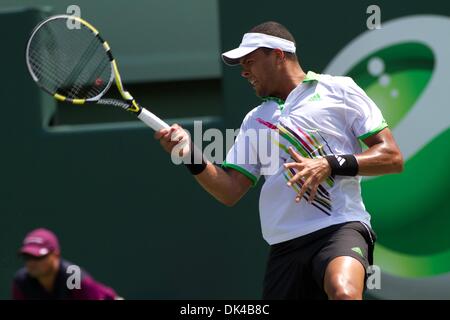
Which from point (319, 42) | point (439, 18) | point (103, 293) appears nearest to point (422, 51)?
point (439, 18)

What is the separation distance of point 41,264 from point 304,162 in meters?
1.77

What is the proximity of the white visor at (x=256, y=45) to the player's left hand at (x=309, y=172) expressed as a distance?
59 cm

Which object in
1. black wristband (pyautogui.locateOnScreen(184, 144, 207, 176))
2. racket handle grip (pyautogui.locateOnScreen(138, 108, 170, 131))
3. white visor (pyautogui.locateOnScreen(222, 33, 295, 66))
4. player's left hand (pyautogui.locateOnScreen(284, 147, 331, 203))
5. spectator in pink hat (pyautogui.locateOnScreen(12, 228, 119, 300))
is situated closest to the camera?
player's left hand (pyautogui.locateOnScreen(284, 147, 331, 203))

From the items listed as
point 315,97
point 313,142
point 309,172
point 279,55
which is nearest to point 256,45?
point 279,55

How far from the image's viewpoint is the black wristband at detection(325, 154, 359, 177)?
4113mm

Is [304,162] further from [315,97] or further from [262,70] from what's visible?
[262,70]

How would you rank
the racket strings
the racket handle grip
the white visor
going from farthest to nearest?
the racket strings, the white visor, the racket handle grip

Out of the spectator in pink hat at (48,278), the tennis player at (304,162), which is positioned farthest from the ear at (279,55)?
the spectator in pink hat at (48,278)

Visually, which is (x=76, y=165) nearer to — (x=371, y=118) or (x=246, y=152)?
(x=246, y=152)

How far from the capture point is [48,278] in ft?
17.2

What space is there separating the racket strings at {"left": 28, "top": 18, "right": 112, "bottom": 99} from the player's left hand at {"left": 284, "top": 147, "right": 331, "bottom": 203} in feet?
3.40

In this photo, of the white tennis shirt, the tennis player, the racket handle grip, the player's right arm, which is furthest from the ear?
the racket handle grip

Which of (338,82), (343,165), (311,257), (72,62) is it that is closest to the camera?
Result: (343,165)

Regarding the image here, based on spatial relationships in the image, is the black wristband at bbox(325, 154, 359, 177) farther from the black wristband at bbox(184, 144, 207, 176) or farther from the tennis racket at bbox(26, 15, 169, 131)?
the tennis racket at bbox(26, 15, 169, 131)
